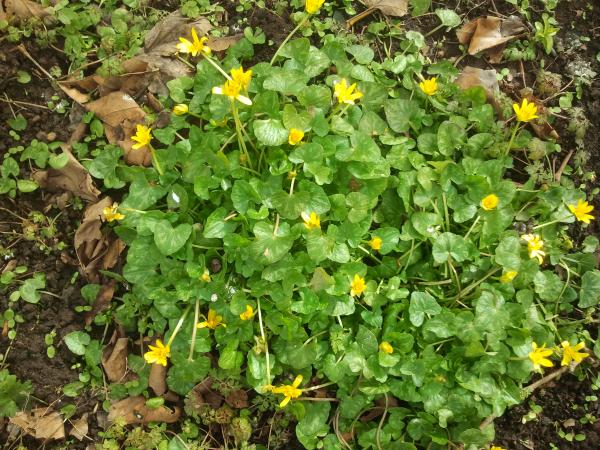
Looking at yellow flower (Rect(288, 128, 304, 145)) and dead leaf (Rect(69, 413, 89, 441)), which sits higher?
yellow flower (Rect(288, 128, 304, 145))

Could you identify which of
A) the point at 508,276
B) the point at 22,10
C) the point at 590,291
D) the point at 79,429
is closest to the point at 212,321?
the point at 79,429

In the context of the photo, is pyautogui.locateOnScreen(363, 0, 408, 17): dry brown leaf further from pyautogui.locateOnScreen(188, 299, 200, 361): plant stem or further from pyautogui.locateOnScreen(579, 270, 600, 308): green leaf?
pyautogui.locateOnScreen(188, 299, 200, 361): plant stem

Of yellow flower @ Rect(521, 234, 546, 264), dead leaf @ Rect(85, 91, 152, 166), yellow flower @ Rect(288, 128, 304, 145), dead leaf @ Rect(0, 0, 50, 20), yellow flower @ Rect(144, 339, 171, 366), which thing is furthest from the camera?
dead leaf @ Rect(0, 0, 50, 20)

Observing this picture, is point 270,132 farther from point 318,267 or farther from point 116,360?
point 116,360

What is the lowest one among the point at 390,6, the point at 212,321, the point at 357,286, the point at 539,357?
the point at 539,357

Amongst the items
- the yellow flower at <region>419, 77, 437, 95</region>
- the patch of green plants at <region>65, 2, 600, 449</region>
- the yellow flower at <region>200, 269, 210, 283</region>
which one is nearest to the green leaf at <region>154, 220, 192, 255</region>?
the patch of green plants at <region>65, 2, 600, 449</region>

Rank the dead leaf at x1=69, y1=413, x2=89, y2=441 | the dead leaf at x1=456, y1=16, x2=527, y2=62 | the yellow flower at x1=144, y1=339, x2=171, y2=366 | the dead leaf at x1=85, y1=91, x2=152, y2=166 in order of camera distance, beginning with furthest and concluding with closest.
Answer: the dead leaf at x1=456, y1=16, x2=527, y2=62 < the dead leaf at x1=85, y1=91, x2=152, y2=166 < the dead leaf at x1=69, y1=413, x2=89, y2=441 < the yellow flower at x1=144, y1=339, x2=171, y2=366

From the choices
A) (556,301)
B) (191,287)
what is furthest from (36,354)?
(556,301)
